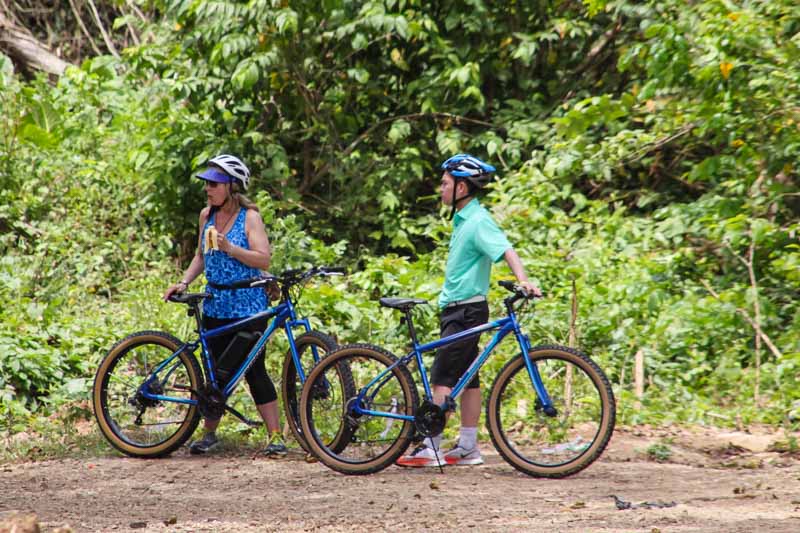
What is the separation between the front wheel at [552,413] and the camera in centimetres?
595

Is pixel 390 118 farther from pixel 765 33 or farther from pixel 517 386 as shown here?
pixel 517 386

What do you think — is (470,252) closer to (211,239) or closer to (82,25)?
(211,239)

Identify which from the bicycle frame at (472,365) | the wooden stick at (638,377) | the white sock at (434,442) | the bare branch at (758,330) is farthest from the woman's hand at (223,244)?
the bare branch at (758,330)

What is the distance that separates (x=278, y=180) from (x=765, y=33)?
543cm

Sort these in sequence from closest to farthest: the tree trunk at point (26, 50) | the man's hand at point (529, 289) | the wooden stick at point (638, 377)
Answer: the man's hand at point (529, 289)
the wooden stick at point (638, 377)
the tree trunk at point (26, 50)

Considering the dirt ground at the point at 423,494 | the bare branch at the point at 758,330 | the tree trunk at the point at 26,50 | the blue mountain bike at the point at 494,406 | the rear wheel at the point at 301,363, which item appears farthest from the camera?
the tree trunk at the point at 26,50

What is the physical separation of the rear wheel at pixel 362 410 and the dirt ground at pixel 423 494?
0.42 ft

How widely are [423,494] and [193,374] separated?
1.86 metres

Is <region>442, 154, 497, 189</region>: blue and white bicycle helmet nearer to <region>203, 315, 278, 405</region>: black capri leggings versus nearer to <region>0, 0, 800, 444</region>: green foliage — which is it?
<region>203, 315, 278, 405</region>: black capri leggings

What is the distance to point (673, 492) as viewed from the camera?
5645 millimetres

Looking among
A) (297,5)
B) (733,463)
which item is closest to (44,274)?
(297,5)

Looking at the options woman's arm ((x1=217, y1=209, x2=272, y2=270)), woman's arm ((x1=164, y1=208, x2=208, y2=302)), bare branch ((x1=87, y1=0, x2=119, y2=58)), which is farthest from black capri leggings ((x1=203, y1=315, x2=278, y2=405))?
bare branch ((x1=87, y1=0, x2=119, y2=58))

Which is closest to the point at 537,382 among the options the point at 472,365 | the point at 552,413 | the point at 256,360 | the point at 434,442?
the point at 552,413

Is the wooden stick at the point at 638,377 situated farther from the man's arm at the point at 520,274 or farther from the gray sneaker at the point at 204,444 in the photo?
the gray sneaker at the point at 204,444
